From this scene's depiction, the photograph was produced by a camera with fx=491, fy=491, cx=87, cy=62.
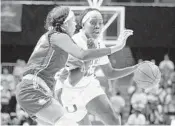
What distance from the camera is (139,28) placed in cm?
1080

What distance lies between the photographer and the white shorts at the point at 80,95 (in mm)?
4684

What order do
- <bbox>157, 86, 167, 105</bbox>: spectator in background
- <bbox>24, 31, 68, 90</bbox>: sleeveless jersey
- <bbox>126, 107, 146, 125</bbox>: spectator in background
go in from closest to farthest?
<bbox>24, 31, 68, 90</bbox>: sleeveless jersey → <bbox>126, 107, 146, 125</bbox>: spectator in background → <bbox>157, 86, 167, 105</bbox>: spectator in background

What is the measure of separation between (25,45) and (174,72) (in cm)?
371

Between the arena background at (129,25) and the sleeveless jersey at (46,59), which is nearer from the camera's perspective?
the sleeveless jersey at (46,59)

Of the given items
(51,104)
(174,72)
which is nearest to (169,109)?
(174,72)

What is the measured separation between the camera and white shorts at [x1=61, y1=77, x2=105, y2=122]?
4.68 m

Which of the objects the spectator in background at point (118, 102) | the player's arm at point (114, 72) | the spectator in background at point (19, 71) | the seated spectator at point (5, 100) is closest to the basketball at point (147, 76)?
the player's arm at point (114, 72)

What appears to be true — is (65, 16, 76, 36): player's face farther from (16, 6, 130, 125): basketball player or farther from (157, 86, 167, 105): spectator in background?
(157, 86, 167, 105): spectator in background

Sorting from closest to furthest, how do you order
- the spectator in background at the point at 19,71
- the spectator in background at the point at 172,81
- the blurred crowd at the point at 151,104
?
the blurred crowd at the point at 151,104 < the spectator in background at the point at 172,81 < the spectator in background at the point at 19,71

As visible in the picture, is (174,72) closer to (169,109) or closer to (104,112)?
(169,109)

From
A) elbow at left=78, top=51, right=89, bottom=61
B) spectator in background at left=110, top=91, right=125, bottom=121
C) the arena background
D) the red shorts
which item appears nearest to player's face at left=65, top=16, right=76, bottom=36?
elbow at left=78, top=51, right=89, bottom=61

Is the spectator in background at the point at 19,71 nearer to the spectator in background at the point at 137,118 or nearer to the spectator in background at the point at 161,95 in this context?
the spectator in background at the point at 137,118

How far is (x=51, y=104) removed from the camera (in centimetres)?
376

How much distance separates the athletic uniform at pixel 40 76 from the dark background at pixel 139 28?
6.64 metres
